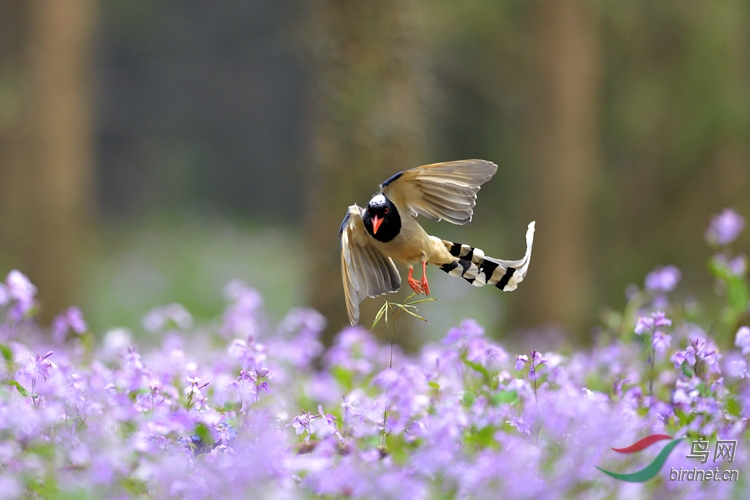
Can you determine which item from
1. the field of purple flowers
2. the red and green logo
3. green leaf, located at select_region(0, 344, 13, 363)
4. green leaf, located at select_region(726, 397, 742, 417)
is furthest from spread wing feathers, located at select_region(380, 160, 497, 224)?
green leaf, located at select_region(0, 344, 13, 363)

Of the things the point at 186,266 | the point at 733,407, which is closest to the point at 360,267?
the point at 733,407

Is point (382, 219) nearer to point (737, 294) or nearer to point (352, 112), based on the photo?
point (737, 294)

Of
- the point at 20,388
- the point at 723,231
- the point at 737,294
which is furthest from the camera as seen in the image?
the point at 723,231

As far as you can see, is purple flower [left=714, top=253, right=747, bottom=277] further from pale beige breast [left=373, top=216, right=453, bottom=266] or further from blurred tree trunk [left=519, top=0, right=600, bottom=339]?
blurred tree trunk [left=519, top=0, right=600, bottom=339]

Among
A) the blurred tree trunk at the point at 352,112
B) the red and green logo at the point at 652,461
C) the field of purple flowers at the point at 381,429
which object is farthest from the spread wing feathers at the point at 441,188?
the blurred tree trunk at the point at 352,112

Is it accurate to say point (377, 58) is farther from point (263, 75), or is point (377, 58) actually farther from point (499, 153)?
point (263, 75)

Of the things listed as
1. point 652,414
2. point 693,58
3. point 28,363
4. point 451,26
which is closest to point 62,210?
point 451,26

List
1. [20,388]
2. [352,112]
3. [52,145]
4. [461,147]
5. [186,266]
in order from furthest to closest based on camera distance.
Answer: [186,266], [461,147], [52,145], [352,112], [20,388]
